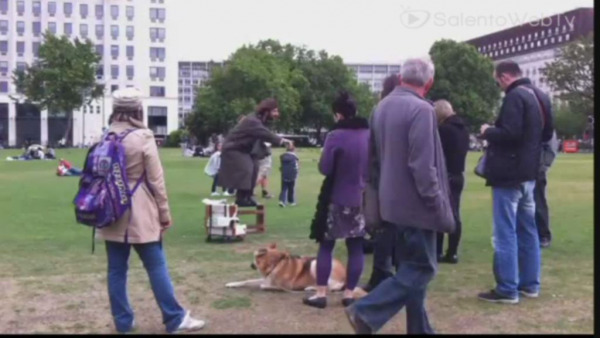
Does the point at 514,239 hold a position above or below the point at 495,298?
above

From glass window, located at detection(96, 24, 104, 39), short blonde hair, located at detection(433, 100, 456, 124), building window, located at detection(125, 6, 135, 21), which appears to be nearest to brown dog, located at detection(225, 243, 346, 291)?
short blonde hair, located at detection(433, 100, 456, 124)

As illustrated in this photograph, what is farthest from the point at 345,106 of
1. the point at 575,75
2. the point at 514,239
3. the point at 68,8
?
the point at 68,8

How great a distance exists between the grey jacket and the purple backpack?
186 cm

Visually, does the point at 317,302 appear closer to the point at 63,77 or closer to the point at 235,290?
the point at 235,290

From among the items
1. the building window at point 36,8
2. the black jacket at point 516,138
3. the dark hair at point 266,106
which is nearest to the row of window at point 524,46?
the building window at point 36,8

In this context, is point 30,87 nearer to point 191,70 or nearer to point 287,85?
point 287,85

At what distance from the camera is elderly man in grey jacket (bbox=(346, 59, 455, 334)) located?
16.9ft

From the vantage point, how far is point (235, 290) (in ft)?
24.3

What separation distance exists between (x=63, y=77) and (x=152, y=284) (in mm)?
63152

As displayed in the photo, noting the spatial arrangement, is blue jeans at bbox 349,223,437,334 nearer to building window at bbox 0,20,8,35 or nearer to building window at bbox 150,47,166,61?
building window at bbox 150,47,166,61

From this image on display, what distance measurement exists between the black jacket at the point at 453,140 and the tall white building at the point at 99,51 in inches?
3838

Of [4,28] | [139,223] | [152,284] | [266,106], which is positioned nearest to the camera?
[139,223]

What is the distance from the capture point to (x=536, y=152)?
263 inches

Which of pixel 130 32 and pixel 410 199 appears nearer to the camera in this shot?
pixel 410 199
